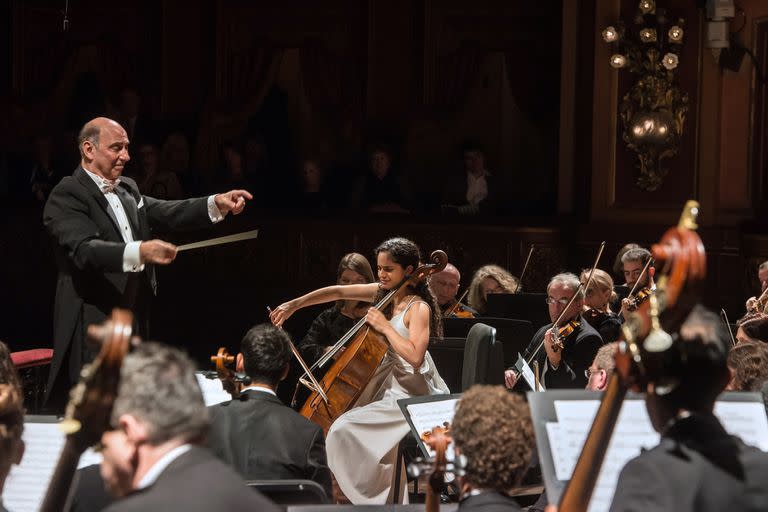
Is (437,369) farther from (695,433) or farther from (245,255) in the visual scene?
(245,255)

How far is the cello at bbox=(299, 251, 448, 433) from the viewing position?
4.99 m

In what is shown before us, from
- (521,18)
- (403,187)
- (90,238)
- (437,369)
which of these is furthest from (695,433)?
(521,18)

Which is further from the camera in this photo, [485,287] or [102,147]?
[485,287]

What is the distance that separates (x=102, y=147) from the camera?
14.0 feet

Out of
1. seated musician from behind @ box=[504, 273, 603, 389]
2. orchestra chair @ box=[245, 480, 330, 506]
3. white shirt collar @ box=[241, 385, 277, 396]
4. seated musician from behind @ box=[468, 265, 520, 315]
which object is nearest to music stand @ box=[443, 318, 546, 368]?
seated musician from behind @ box=[504, 273, 603, 389]

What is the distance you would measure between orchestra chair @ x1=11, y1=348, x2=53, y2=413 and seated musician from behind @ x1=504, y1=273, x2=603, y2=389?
2.58 meters

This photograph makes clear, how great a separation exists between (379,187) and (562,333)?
17.8 feet

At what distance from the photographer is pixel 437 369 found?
18.4 ft

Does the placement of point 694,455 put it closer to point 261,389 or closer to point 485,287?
point 261,389

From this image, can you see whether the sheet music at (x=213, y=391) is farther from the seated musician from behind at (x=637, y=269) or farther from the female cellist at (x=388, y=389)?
the seated musician from behind at (x=637, y=269)

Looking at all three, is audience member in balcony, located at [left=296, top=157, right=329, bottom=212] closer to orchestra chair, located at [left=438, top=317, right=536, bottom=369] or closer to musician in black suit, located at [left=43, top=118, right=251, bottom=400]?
orchestra chair, located at [left=438, top=317, right=536, bottom=369]

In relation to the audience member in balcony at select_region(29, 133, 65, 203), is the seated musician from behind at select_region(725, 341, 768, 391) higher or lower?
lower

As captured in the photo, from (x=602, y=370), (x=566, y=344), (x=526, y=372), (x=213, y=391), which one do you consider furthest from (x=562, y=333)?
(x=213, y=391)

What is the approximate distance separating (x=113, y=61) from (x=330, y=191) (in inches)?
112
